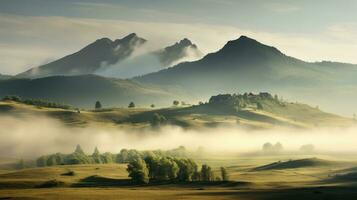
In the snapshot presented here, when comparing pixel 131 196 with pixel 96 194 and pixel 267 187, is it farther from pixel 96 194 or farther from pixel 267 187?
pixel 267 187

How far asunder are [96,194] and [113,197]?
915cm

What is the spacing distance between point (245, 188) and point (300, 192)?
99.4 feet

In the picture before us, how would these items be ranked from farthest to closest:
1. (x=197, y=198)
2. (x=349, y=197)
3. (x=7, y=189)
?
(x=7, y=189) → (x=197, y=198) → (x=349, y=197)

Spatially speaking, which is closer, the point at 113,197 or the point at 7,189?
the point at 113,197

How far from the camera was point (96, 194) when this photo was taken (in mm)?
172250

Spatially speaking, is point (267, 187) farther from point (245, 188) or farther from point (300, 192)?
point (300, 192)

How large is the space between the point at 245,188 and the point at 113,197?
5131 centimetres

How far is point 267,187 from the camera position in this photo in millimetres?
197625

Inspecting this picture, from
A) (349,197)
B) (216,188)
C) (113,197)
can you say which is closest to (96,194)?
(113,197)

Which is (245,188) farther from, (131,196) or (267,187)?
(131,196)

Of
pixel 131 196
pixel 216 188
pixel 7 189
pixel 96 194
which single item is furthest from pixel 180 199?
pixel 7 189

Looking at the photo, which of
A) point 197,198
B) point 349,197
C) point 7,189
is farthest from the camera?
point 7,189

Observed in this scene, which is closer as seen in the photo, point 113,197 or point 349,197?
point 349,197

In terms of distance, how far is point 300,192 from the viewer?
16812cm
